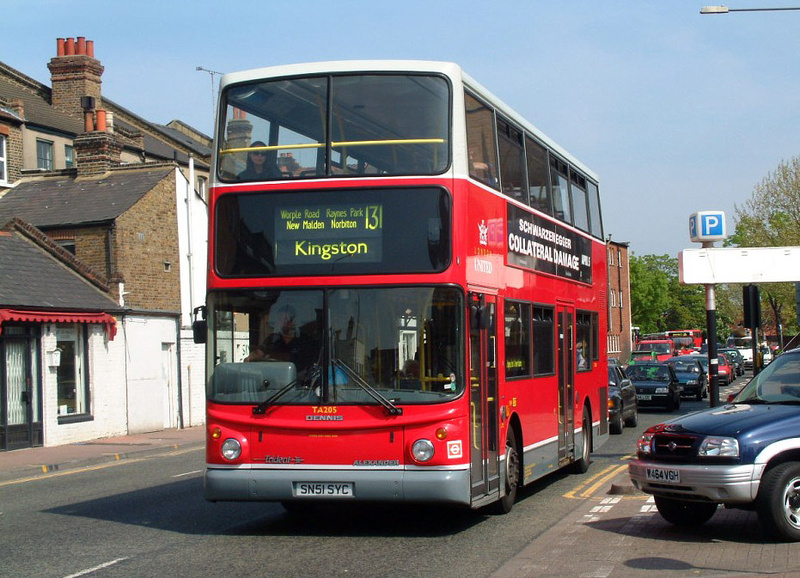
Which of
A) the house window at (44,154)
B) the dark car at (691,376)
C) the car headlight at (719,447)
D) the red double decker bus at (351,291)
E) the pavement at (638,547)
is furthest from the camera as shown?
the house window at (44,154)

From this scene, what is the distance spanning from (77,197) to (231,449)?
76.8ft

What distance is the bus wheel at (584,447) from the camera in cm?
1559

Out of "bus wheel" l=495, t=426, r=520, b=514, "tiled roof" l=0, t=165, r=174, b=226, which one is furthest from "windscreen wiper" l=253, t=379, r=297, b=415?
"tiled roof" l=0, t=165, r=174, b=226

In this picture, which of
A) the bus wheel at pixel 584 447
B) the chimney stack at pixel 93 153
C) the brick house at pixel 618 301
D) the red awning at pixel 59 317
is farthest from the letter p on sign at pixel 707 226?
the brick house at pixel 618 301

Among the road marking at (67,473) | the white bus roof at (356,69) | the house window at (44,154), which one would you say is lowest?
the road marking at (67,473)

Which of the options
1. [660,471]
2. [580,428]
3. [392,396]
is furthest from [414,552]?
[580,428]

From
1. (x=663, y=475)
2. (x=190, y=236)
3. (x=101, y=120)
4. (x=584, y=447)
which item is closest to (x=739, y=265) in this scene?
(x=584, y=447)

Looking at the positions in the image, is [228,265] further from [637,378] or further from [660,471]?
[637,378]

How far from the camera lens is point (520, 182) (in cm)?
1260

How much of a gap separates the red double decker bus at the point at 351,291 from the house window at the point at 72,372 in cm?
1655

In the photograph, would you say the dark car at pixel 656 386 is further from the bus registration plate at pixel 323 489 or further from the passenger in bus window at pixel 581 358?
the bus registration plate at pixel 323 489

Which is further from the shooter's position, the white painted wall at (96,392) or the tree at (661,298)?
the tree at (661,298)

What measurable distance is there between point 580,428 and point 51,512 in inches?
287

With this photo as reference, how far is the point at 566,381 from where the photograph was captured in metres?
14.5
